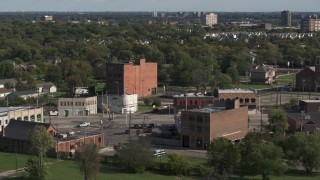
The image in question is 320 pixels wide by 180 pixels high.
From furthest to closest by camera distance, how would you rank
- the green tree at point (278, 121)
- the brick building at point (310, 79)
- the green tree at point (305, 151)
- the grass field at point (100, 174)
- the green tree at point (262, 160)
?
1. the brick building at point (310, 79)
2. the green tree at point (278, 121)
3. the green tree at point (305, 151)
4. the green tree at point (262, 160)
5. the grass field at point (100, 174)

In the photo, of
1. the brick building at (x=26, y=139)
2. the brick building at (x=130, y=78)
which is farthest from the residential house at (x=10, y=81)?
the brick building at (x=26, y=139)

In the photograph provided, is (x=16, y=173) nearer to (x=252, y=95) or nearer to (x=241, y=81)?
(x=252, y=95)

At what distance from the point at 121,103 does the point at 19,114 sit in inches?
535

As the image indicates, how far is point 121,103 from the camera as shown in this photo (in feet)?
203

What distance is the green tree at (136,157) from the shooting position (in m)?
37.0

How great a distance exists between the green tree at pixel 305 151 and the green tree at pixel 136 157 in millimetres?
7708

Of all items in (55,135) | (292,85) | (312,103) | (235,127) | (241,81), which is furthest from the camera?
(241,81)

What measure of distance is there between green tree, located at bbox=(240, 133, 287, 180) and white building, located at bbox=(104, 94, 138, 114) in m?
25.5

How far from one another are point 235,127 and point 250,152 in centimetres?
1019

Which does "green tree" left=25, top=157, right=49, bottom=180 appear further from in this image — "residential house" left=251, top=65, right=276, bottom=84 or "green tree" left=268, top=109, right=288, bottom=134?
"residential house" left=251, top=65, right=276, bottom=84

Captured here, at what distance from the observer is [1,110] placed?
5088 centimetres

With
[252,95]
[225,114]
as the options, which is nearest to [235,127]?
[225,114]

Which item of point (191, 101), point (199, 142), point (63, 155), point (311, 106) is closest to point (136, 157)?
point (63, 155)

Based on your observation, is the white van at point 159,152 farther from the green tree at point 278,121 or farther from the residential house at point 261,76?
the residential house at point 261,76
